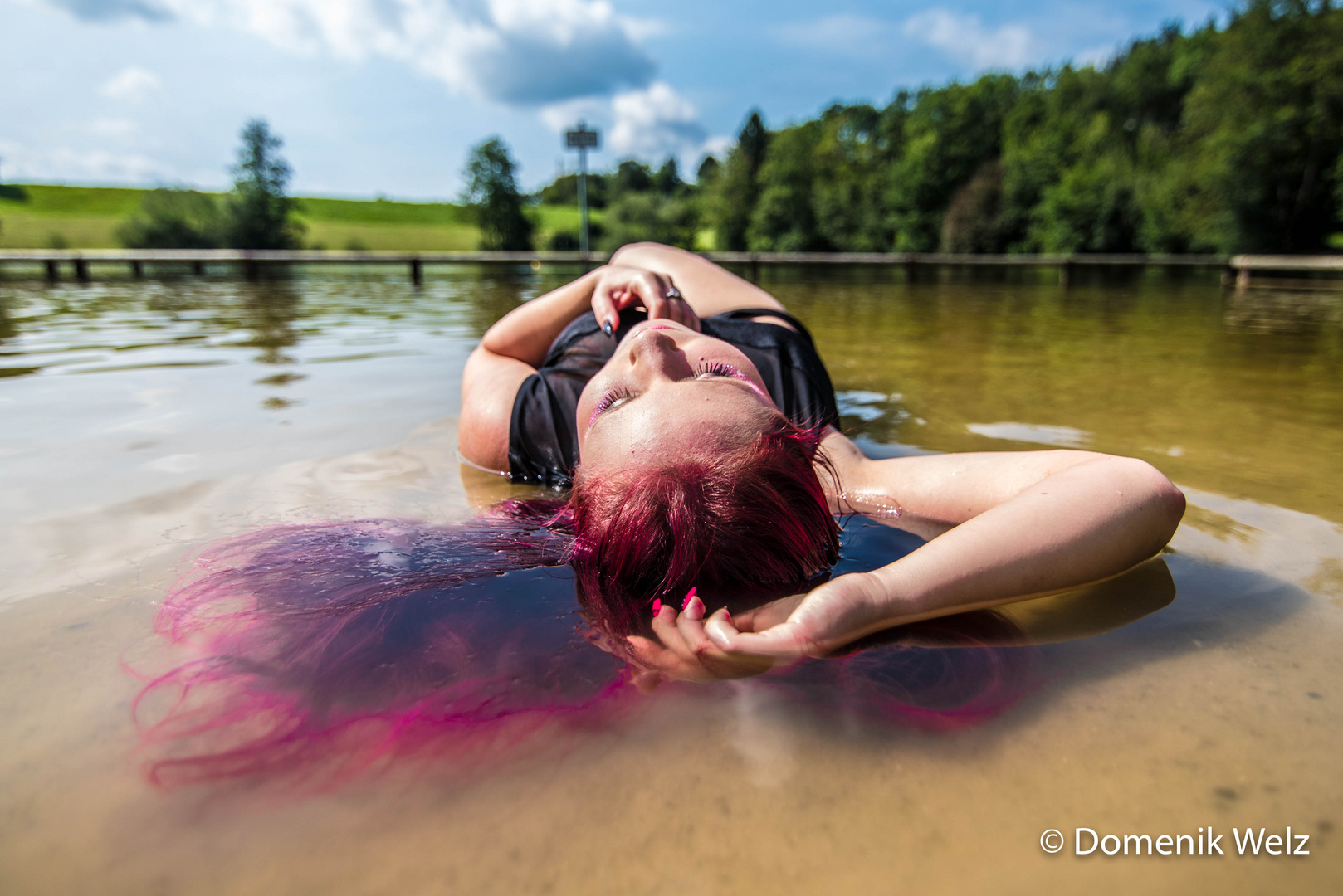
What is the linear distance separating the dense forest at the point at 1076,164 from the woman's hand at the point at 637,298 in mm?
31945

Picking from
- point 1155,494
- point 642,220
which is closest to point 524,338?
point 1155,494

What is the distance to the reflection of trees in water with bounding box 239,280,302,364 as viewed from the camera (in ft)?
19.0

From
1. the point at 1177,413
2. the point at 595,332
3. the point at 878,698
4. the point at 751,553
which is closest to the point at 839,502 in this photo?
the point at 751,553

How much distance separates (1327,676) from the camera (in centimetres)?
139

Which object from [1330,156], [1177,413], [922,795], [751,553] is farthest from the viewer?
[1330,156]

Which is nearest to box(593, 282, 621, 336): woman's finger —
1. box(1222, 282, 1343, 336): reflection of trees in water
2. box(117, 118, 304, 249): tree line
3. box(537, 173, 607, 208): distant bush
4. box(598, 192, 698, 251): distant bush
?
box(1222, 282, 1343, 336): reflection of trees in water

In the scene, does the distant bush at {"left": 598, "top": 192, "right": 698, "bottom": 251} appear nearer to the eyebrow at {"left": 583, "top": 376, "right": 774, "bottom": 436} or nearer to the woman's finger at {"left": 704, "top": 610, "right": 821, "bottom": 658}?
the eyebrow at {"left": 583, "top": 376, "right": 774, "bottom": 436}

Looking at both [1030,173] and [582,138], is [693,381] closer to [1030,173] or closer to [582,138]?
[582,138]

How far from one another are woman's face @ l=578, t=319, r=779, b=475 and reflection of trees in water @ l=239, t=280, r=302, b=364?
430cm

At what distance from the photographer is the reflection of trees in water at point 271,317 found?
227 inches

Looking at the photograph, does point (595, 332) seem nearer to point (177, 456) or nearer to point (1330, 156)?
point (177, 456)

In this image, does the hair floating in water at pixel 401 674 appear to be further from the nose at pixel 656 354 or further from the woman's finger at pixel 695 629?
the nose at pixel 656 354

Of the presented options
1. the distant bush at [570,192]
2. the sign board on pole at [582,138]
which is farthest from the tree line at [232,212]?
the distant bush at [570,192]

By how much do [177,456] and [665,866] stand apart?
290cm
